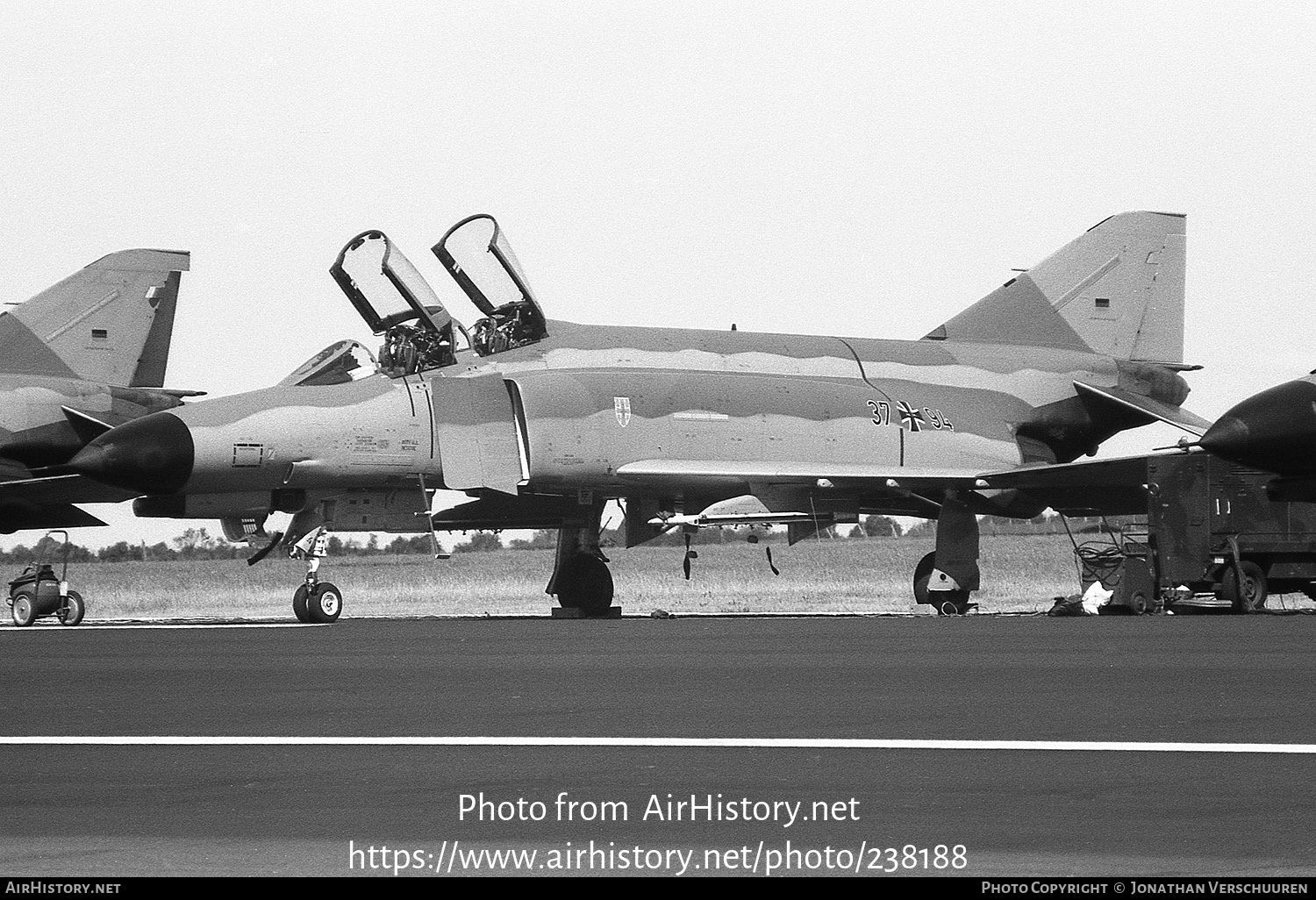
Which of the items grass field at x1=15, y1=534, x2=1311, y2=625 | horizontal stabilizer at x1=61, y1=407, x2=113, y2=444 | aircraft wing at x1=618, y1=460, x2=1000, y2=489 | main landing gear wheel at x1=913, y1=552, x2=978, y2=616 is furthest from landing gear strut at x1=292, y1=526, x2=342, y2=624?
main landing gear wheel at x1=913, y1=552, x2=978, y2=616

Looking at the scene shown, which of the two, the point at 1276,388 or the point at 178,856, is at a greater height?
the point at 1276,388

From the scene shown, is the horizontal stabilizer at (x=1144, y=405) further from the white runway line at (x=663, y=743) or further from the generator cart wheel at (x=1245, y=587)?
the white runway line at (x=663, y=743)

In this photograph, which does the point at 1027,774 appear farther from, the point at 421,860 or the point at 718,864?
the point at 421,860

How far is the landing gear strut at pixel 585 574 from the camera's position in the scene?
20141mm

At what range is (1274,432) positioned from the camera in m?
13.1

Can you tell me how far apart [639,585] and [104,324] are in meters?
11.4

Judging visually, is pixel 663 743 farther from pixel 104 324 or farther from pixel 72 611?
pixel 104 324

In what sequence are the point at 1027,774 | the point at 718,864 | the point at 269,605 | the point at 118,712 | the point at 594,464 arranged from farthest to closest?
the point at 269,605 → the point at 594,464 → the point at 118,712 → the point at 1027,774 → the point at 718,864

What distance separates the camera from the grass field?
76.8 feet

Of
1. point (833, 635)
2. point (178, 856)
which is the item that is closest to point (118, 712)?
point (178, 856)

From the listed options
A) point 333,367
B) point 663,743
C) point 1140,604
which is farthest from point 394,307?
point 663,743

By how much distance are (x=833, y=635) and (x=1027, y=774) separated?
7.85m

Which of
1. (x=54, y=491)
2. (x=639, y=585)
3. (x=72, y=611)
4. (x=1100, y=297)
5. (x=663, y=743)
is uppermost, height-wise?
(x=1100, y=297)

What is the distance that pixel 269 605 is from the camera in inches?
990
